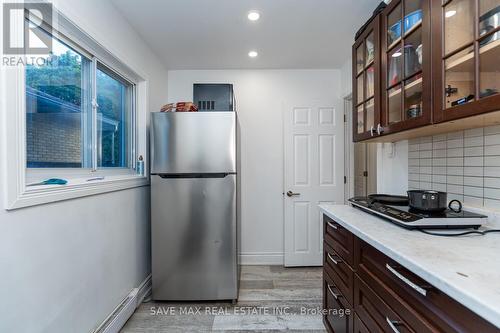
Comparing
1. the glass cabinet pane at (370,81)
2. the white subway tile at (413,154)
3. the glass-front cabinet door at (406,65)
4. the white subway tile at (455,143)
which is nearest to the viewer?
the glass-front cabinet door at (406,65)

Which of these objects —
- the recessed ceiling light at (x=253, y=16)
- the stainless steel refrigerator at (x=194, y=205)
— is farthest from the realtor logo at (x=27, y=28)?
the recessed ceiling light at (x=253, y=16)

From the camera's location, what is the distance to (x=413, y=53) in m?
1.34

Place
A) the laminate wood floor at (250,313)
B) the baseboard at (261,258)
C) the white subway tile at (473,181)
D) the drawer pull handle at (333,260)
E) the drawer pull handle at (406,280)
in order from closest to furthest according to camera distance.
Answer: the drawer pull handle at (406,280), the white subway tile at (473,181), the drawer pull handle at (333,260), the laminate wood floor at (250,313), the baseboard at (261,258)

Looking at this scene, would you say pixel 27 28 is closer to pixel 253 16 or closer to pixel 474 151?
pixel 253 16

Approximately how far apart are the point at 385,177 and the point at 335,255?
0.93 m

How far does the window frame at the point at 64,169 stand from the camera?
105 cm

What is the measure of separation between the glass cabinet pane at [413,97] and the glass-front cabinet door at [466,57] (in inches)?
5.2

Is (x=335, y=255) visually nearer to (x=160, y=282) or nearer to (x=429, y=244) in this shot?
(x=429, y=244)

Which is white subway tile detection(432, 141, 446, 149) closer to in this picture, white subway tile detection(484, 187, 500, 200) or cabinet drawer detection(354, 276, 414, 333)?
white subway tile detection(484, 187, 500, 200)

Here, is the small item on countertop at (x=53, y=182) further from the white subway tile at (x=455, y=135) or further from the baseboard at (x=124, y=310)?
the white subway tile at (x=455, y=135)

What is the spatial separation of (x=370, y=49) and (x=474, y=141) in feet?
2.84

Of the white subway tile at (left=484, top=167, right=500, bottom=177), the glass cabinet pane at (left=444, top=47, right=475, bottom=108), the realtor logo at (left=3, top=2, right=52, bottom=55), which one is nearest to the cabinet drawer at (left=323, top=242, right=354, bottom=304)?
the white subway tile at (left=484, top=167, right=500, bottom=177)

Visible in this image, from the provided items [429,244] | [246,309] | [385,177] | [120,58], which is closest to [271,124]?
[385,177]

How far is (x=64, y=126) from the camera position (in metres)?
1.53
